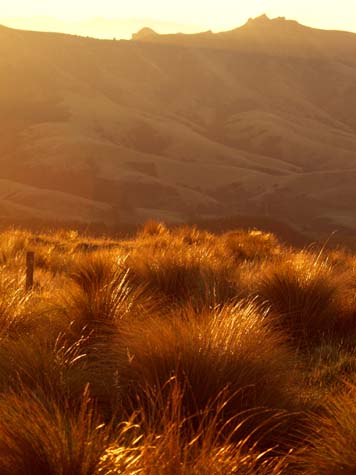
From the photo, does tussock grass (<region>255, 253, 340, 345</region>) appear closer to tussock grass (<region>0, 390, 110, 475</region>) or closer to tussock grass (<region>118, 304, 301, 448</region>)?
tussock grass (<region>118, 304, 301, 448</region>)

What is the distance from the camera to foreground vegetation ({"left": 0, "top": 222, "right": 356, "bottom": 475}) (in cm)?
383

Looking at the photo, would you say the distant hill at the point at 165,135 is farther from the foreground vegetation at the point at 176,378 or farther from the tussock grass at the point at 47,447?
the tussock grass at the point at 47,447

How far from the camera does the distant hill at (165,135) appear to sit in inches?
3268

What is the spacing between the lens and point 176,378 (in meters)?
4.54

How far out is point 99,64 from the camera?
176 metres

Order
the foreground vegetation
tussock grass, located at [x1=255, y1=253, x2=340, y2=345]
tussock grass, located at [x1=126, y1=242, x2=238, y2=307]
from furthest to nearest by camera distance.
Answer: tussock grass, located at [x1=126, y1=242, x2=238, y2=307] < tussock grass, located at [x1=255, y1=253, x2=340, y2=345] < the foreground vegetation

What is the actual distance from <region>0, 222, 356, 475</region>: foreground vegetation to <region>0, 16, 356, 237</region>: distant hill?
143ft

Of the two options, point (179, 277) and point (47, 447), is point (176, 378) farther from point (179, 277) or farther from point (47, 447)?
point (179, 277)

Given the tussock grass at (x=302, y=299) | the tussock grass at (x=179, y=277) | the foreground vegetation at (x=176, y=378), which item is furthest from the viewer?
the tussock grass at (x=179, y=277)

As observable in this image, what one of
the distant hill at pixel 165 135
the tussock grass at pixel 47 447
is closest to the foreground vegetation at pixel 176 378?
the tussock grass at pixel 47 447

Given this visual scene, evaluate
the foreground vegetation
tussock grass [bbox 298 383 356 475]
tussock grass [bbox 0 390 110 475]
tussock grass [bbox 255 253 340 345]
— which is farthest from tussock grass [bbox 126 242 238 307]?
tussock grass [bbox 0 390 110 475]

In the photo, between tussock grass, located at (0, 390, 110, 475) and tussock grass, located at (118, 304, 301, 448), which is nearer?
tussock grass, located at (0, 390, 110, 475)

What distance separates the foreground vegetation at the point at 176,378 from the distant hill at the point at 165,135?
4369 centimetres

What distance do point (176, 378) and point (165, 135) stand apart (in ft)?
409
